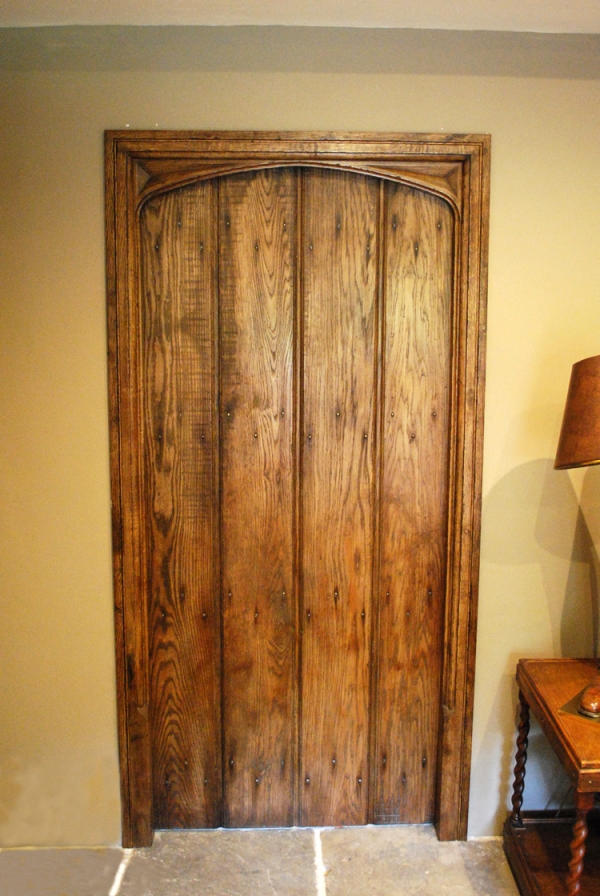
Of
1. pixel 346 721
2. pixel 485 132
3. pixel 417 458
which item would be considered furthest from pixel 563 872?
pixel 485 132

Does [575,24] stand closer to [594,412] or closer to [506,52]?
[506,52]

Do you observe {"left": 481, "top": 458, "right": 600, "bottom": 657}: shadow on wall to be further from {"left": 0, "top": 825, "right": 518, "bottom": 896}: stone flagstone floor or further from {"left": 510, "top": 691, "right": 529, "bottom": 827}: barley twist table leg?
{"left": 0, "top": 825, "right": 518, "bottom": 896}: stone flagstone floor

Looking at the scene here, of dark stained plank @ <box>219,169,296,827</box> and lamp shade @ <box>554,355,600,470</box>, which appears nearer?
lamp shade @ <box>554,355,600,470</box>

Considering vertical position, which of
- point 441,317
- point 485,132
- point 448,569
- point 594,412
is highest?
point 485,132

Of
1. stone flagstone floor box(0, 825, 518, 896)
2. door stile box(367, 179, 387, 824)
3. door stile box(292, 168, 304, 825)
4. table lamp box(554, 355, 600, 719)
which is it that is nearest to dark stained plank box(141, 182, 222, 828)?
stone flagstone floor box(0, 825, 518, 896)

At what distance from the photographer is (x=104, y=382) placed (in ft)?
5.99

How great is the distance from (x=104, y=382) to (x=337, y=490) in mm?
791

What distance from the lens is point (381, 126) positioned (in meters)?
1.77

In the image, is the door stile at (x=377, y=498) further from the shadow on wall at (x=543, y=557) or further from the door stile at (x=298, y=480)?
the shadow on wall at (x=543, y=557)

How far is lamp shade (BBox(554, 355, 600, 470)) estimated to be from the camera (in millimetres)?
1478

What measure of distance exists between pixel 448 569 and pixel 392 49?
1.56m

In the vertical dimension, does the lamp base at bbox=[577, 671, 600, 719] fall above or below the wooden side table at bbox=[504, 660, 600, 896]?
above

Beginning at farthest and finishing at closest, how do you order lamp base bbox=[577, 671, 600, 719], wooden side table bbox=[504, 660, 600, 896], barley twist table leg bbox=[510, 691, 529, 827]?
barley twist table leg bbox=[510, 691, 529, 827], lamp base bbox=[577, 671, 600, 719], wooden side table bbox=[504, 660, 600, 896]

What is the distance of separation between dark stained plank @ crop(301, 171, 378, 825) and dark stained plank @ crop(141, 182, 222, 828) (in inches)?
11.9
